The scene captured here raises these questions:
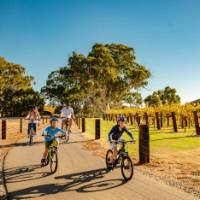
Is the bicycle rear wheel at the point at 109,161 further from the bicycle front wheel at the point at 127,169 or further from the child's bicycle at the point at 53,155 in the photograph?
the child's bicycle at the point at 53,155

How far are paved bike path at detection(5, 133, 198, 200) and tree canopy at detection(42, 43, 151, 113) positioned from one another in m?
51.2

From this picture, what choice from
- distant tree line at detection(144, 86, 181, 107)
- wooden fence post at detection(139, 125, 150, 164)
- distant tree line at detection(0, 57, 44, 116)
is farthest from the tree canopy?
wooden fence post at detection(139, 125, 150, 164)

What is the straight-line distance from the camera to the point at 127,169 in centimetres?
815

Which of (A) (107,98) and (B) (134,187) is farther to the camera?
(A) (107,98)

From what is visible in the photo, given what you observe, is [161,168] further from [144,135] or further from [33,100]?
[33,100]

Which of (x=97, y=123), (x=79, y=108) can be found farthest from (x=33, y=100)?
(x=97, y=123)

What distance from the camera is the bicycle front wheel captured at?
8047 mm

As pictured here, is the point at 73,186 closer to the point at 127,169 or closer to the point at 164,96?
the point at 127,169

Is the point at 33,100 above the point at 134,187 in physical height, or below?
above

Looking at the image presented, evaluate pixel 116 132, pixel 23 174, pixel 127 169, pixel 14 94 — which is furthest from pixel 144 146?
pixel 14 94

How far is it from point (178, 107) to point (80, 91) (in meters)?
34.3

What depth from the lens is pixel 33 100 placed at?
69.9m

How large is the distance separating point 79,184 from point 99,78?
185 feet

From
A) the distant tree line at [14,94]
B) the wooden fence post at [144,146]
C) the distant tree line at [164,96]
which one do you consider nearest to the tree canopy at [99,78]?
the distant tree line at [14,94]
